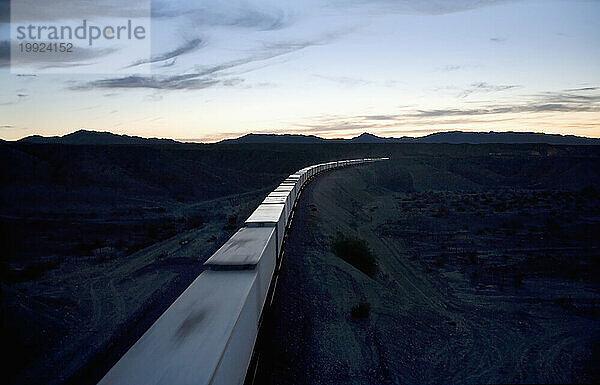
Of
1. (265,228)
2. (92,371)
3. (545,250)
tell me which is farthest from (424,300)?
(545,250)

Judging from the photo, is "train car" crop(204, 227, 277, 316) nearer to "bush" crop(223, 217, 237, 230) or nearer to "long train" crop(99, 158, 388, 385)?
"long train" crop(99, 158, 388, 385)

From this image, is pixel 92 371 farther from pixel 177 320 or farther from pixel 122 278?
pixel 122 278

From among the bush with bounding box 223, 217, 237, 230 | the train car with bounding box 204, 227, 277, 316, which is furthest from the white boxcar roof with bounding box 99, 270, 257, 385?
the bush with bounding box 223, 217, 237, 230

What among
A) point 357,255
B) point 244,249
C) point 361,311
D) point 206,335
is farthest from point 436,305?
point 206,335

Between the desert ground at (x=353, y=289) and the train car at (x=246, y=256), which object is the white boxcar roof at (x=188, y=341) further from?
the desert ground at (x=353, y=289)

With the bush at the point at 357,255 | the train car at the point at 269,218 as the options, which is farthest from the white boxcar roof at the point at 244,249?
the bush at the point at 357,255

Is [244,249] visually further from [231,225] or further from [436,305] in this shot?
[231,225]
